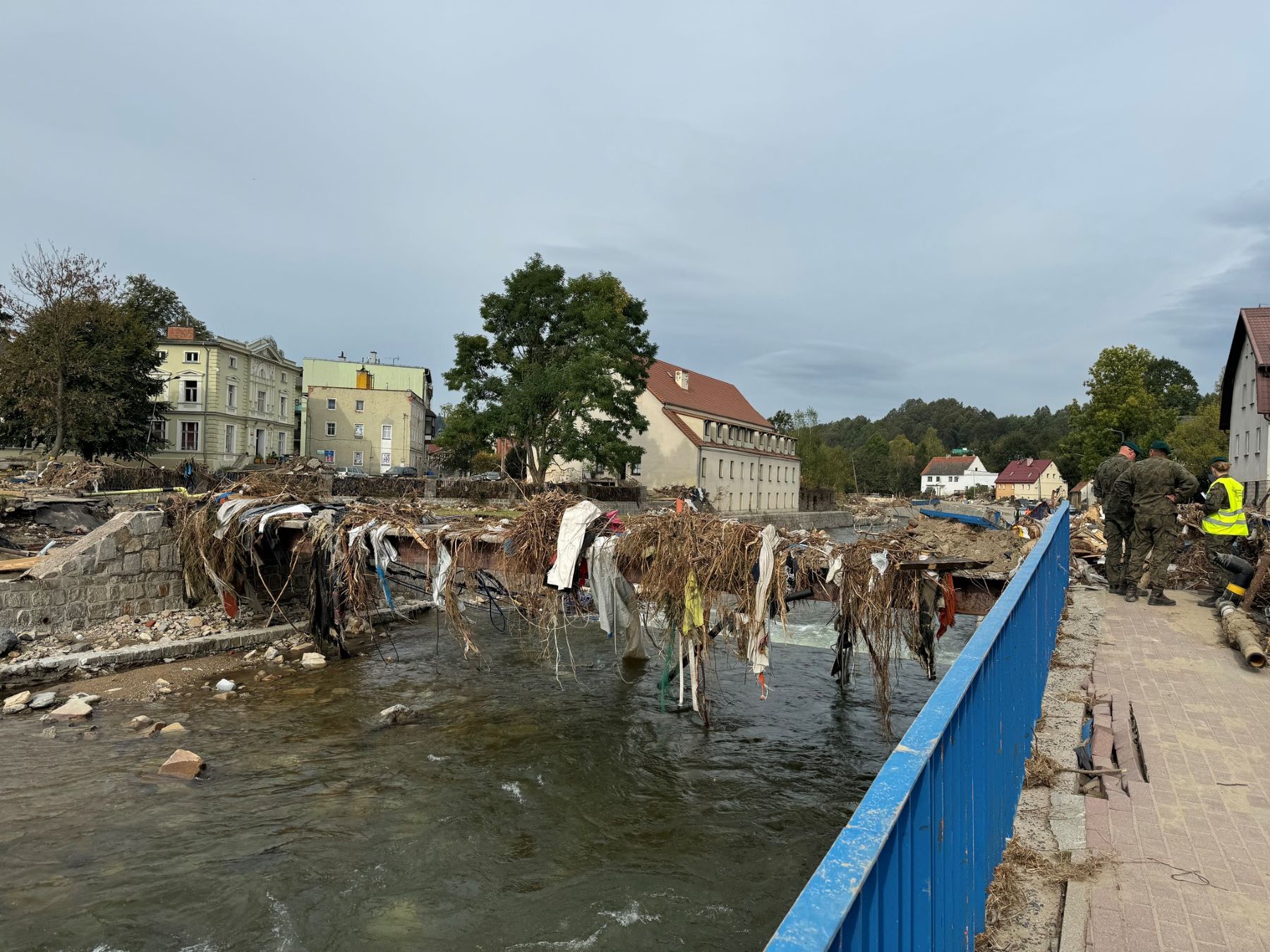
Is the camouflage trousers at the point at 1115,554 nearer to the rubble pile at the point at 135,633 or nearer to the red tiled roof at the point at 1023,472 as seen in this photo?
the rubble pile at the point at 135,633

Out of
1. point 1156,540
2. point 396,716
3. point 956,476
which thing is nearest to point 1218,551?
point 1156,540

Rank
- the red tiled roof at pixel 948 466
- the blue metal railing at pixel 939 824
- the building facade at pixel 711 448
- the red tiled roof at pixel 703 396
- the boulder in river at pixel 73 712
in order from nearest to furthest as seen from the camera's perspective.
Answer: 1. the blue metal railing at pixel 939 824
2. the boulder in river at pixel 73 712
3. the building facade at pixel 711 448
4. the red tiled roof at pixel 703 396
5. the red tiled roof at pixel 948 466

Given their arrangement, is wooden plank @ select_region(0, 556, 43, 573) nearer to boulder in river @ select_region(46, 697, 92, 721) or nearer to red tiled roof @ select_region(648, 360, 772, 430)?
boulder in river @ select_region(46, 697, 92, 721)

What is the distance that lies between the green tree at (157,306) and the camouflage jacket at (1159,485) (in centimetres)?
5274

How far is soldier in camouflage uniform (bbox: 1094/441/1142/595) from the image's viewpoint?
414 inches

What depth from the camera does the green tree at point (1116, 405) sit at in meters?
46.1

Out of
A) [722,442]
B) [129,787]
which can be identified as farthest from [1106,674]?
[722,442]

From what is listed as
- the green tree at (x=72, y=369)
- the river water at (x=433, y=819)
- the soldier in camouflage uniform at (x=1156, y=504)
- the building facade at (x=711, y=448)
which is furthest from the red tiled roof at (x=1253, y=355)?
the green tree at (x=72, y=369)

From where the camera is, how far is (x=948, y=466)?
415ft

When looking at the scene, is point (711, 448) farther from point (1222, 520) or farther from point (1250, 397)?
point (1222, 520)

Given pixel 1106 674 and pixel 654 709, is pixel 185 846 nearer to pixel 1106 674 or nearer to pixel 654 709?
pixel 654 709

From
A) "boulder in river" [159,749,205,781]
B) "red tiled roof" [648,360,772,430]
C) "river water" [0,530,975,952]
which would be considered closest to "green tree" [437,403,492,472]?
"red tiled roof" [648,360,772,430]

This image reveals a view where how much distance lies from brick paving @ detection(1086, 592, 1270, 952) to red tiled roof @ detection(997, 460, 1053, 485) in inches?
4233

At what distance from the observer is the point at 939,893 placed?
2105 mm
